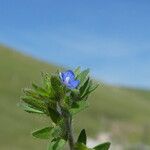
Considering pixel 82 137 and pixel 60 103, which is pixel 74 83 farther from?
pixel 82 137

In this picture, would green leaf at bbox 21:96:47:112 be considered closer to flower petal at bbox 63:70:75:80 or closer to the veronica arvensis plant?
the veronica arvensis plant

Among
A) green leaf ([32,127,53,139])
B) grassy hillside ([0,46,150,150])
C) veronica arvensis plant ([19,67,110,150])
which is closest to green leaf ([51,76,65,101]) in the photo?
veronica arvensis plant ([19,67,110,150])

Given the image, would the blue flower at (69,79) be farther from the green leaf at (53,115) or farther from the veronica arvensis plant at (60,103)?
the green leaf at (53,115)

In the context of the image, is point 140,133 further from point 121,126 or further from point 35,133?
point 35,133

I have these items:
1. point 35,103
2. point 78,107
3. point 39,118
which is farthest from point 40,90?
point 39,118

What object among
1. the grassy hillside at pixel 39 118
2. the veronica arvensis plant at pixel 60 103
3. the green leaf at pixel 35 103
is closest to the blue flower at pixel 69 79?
the veronica arvensis plant at pixel 60 103

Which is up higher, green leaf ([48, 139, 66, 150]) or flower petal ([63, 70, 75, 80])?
flower petal ([63, 70, 75, 80])

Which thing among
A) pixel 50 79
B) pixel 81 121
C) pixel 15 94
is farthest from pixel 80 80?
pixel 15 94
